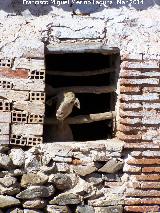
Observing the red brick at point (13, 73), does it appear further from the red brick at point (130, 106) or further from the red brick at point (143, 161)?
the red brick at point (143, 161)

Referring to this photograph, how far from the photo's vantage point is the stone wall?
16.6 feet

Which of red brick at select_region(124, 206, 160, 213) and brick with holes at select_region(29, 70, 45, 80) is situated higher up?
brick with holes at select_region(29, 70, 45, 80)

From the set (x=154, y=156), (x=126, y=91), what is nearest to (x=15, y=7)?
(x=126, y=91)

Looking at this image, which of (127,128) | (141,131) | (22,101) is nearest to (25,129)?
(22,101)

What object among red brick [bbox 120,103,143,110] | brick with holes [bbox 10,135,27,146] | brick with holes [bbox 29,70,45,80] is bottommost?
brick with holes [bbox 10,135,27,146]

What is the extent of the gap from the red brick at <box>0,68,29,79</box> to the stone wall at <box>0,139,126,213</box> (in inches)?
26.6

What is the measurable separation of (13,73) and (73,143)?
897 mm

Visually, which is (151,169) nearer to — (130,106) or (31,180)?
(130,106)

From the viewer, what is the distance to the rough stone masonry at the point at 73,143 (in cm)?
493

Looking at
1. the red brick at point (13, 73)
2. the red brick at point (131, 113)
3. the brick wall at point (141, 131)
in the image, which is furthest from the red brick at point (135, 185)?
the red brick at point (13, 73)

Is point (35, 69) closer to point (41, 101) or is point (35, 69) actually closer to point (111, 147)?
point (41, 101)

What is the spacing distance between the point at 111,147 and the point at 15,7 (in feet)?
5.24

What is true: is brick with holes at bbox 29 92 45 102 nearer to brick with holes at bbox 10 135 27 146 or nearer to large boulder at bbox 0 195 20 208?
brick with holes at bbox 10 135 27 146

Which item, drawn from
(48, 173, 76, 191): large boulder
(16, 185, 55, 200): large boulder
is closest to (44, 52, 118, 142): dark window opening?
(48, 173, 76, 191): large boulder
